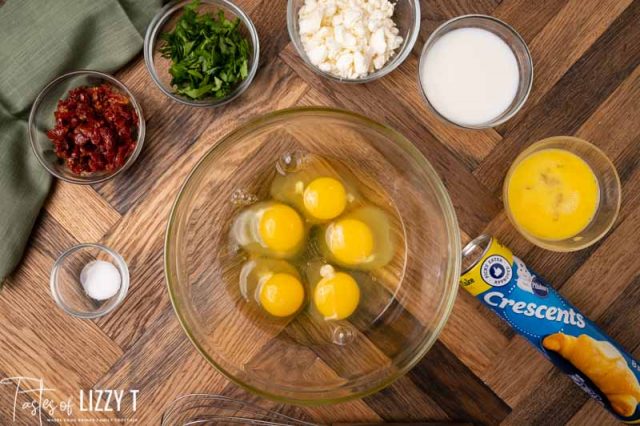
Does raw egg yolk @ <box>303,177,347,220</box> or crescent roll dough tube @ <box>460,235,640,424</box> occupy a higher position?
raw egg yolk @ <box>303,177,347,220</box>

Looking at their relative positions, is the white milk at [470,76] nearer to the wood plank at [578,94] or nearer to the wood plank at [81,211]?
the wood plank at [578,94]

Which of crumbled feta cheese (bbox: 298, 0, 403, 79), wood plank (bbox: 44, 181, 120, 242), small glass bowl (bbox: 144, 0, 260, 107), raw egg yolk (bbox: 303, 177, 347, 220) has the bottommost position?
wood plank (bbox: 44, 181, 120, 242)

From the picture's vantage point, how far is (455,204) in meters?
1.58

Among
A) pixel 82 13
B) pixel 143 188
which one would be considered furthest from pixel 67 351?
pixel 82 13

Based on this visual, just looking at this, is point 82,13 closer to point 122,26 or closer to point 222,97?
point 122,26

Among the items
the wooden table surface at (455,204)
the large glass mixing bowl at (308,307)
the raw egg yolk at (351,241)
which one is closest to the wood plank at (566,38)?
the wooden table surface at (455,204)

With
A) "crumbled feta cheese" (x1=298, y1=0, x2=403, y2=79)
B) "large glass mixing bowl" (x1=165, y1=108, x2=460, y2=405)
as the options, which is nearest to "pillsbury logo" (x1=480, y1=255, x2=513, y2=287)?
"large glass mixing bowl" (x1=165, y1=108, x2=460, y2=405)

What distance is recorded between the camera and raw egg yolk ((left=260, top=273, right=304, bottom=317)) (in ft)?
4.75

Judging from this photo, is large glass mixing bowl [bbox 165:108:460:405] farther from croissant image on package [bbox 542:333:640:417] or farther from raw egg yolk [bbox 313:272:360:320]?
croissant image on package [bbox 542:333:640:417]

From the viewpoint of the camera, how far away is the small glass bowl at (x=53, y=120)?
5.11 ft

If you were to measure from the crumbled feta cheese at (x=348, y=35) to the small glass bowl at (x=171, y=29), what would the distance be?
15cm

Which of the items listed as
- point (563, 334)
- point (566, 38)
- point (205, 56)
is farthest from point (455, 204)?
point (205, 56)

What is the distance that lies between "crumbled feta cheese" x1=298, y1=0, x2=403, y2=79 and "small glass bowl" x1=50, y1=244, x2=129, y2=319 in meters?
0.79

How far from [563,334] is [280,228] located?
2.65ft
